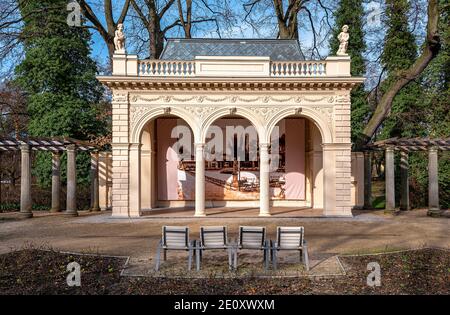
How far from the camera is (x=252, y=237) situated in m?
7.94

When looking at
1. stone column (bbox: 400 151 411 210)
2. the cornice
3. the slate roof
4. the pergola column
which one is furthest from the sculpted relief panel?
stone column (bbox: 400 151 411 210)

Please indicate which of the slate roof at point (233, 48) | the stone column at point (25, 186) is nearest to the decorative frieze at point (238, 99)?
the slate roof at point (233, 48)

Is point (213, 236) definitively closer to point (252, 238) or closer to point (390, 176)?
point (252, 238)

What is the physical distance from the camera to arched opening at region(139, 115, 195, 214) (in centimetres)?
1909

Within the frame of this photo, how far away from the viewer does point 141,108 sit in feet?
52.3

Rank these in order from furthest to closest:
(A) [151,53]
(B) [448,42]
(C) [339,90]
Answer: (A) [151,53] → (B) [448,42] → (C) [339,90]

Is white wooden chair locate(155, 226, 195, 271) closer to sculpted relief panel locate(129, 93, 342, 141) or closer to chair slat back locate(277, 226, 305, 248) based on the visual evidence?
chair slat back locate(277, 226, 305, 248)

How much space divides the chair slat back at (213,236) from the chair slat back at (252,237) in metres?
0.38

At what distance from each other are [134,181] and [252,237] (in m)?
9.16

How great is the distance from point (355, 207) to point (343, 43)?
8.45 meters

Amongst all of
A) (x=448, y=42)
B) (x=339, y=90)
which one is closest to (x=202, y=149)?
(x=339, y=90)

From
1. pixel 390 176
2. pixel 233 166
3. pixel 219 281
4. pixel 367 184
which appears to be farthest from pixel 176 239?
pixel 367 184

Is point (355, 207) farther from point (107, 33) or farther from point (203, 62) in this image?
point (107, 33)
